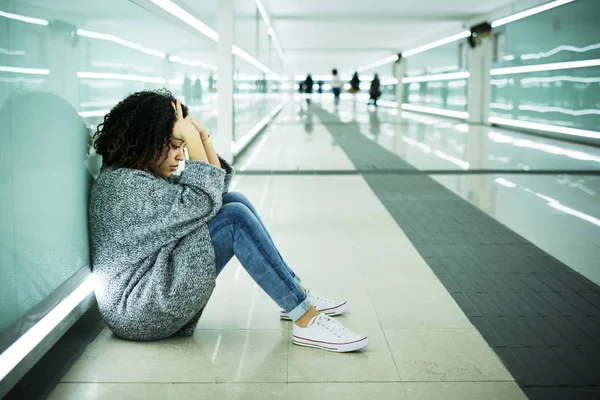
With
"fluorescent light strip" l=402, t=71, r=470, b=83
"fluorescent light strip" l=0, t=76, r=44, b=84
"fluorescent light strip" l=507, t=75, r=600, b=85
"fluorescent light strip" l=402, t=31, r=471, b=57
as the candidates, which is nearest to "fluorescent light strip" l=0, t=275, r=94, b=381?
"fluorescent light strip" l=0, t=76, r=44, b=84

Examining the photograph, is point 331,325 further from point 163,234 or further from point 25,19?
point 25,19

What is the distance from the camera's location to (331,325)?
2.71 m

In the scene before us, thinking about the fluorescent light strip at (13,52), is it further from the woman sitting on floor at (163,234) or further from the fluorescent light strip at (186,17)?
the fluorescent light strip at (186,17)

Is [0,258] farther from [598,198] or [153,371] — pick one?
[598,198]

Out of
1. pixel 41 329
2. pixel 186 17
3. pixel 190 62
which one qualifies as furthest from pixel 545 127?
pixel 41 329

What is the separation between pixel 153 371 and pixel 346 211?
137 inches

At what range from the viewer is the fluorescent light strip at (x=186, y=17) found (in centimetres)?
435

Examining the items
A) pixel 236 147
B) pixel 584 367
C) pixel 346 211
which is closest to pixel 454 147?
pixel 236 147

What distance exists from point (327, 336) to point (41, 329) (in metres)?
1.11

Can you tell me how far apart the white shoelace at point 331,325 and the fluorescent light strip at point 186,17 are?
231cm

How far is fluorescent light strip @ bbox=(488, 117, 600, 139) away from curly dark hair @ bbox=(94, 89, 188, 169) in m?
12.4

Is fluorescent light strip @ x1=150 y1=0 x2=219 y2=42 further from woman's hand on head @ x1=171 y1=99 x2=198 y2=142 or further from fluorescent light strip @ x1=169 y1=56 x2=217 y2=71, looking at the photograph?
woman's hand on head @ x1=171 y1=99 x2=198 y2=142

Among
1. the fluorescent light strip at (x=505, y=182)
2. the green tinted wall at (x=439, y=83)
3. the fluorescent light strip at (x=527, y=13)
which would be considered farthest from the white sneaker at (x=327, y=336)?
the green tinted wall at (x=439, y=83)

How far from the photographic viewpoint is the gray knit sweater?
8.02 feet
